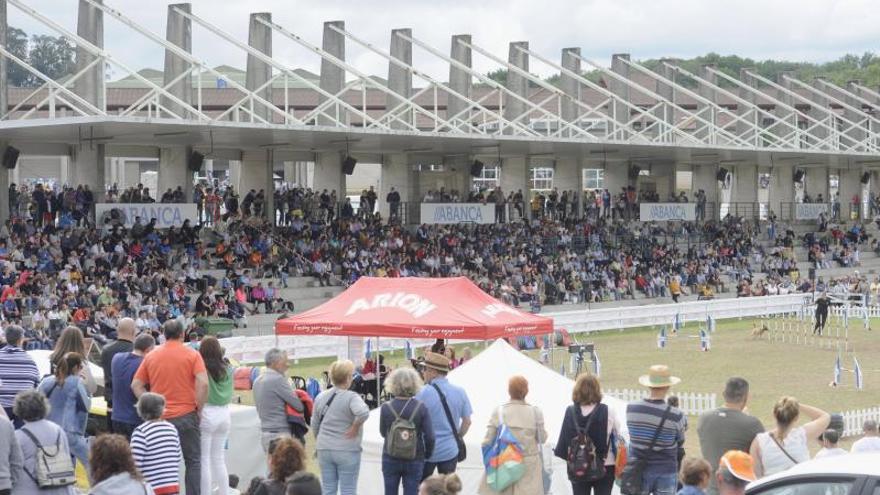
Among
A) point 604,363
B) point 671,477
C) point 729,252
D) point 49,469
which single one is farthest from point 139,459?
point 729,252

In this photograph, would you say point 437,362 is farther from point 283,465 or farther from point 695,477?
point 695,477

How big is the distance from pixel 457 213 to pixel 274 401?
3969 cm

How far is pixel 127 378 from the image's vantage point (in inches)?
509

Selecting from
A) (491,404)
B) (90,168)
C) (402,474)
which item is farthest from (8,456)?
(90,168)

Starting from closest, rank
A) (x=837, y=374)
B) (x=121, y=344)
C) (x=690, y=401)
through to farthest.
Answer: (x=121, y=344) < (x=690, y=401) < (x=837, y=374)

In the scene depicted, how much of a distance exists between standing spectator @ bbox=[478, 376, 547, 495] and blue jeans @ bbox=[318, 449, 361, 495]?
120 centimetres

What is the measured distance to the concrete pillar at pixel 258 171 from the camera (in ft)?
159

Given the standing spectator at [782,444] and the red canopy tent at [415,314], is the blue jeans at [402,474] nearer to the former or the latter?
the standing spectator at [782,444]

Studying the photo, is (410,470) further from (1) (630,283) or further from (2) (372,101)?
(2) (372,101)

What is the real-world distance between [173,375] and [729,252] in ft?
164

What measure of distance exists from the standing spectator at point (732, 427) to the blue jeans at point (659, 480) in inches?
17.9

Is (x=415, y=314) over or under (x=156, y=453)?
over

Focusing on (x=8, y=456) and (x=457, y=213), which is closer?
(x=8, y=456)

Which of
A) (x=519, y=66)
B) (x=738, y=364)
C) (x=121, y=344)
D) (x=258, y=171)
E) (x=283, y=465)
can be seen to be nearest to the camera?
(x=283, y=465)
